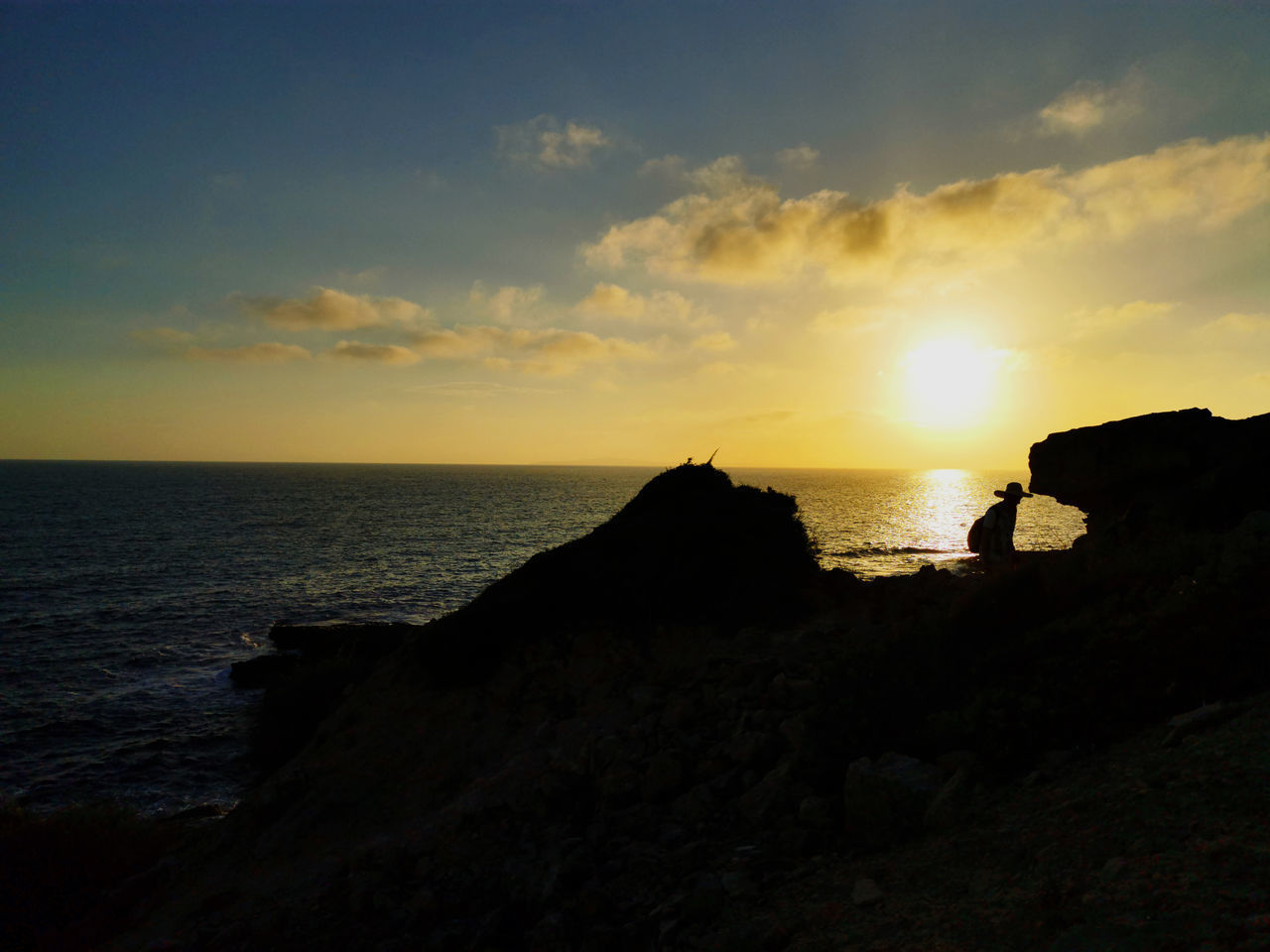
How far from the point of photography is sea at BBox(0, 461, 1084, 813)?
2333 cm

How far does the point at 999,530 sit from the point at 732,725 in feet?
34.9

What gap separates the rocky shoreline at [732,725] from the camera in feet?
17.7

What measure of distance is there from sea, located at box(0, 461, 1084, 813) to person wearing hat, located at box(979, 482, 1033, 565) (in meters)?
20.9

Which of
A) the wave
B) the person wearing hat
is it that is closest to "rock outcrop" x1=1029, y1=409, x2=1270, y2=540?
the person wearing hat

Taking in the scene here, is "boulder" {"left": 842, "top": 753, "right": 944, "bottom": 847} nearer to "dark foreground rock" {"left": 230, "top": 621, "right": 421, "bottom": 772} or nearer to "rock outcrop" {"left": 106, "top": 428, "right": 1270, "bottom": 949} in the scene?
"rock outcrop" {"left": 106, "top": 428, "right": 1270, "bottom": 949}

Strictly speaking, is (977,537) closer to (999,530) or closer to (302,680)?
(999,530)

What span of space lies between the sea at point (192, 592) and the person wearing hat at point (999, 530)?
68.7 ft

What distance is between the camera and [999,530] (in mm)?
16062

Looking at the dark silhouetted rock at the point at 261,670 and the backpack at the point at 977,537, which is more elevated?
the backpack at the point at 977,537

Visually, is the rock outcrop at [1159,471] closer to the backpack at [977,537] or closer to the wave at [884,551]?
the backpack at [977,537]

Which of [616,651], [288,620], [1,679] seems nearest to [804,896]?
[616,651]

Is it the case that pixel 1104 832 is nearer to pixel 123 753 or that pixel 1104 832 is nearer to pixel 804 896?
pixel 804 896

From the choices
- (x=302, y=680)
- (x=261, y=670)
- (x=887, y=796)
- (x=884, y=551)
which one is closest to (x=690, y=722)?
(x=887, y=796)

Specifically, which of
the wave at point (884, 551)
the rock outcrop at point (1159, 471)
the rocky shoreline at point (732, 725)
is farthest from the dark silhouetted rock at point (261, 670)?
the wave at point (884, 551)
